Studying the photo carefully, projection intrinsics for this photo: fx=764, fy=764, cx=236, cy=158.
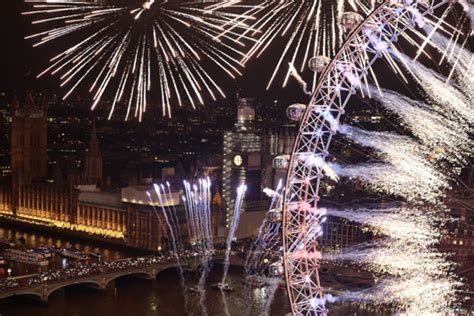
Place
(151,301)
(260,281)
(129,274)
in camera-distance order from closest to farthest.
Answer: (151,301)
(260,281)
(129,274)

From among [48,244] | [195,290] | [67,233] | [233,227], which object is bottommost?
[67,233]

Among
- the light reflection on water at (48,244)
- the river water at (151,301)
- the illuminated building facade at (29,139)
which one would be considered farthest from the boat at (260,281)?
the illuminated building facade at (29,139)

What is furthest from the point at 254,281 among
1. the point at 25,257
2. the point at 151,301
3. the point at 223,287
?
the point at 25,257

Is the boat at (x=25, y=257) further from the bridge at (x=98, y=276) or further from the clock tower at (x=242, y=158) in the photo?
the clock tower at (x=242, y=158)

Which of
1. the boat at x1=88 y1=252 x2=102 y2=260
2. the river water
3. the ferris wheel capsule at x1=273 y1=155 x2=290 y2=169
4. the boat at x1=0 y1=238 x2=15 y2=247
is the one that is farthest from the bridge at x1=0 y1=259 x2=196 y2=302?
the ferris wheel capsule at x1=273 y1=155 x2=290 y2=169

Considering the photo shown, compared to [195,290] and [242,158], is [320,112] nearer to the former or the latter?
[195,290]

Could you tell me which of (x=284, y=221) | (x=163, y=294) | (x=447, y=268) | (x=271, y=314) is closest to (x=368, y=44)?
(x=284, y=221)
